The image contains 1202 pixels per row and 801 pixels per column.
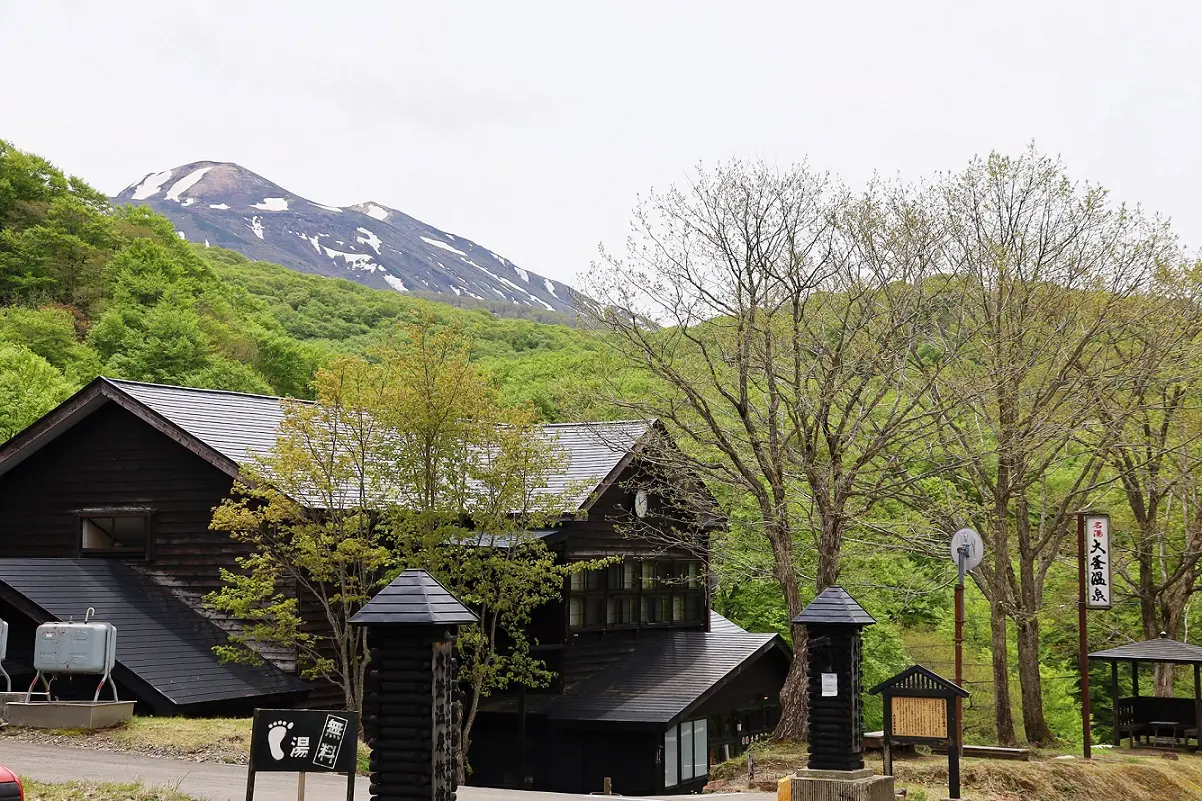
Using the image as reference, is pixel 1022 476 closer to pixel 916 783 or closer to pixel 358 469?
pixel 916 783

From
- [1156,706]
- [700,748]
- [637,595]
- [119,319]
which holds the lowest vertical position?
[700,748]

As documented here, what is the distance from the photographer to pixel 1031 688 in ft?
77.4

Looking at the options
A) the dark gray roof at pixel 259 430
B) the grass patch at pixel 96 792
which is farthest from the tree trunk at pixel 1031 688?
the grass patch at pixel 96 792

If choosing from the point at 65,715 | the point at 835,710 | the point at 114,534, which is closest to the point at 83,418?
the point at 114,534

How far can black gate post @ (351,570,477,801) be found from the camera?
973 cm

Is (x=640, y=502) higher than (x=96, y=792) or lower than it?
higher

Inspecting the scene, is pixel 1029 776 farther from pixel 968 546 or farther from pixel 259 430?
pixel 259 430

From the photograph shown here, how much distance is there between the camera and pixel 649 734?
22188 millimetres

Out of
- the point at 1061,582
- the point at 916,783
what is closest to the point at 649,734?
the point at 916,783

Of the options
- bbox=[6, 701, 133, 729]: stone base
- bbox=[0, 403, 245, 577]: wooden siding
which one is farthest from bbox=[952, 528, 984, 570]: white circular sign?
bbox=[6, 701, 133, 729]: stone base

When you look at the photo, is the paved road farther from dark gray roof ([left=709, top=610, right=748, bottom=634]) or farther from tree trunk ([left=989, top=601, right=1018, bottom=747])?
dark gray roof ([left=709, top=610, right=748, bottom=634])

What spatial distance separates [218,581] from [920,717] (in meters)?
12.2

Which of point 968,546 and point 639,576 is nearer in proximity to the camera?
point 968,546

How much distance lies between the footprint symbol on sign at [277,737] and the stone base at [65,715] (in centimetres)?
768
